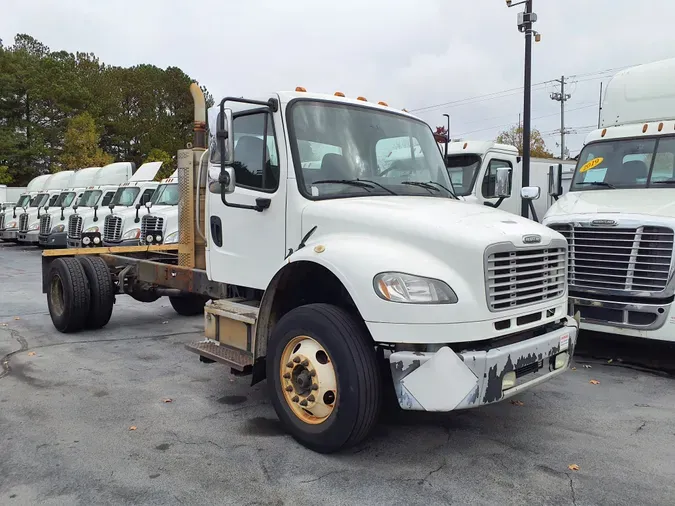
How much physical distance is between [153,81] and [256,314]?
168 ft

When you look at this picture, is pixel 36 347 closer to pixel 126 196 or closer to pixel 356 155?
pixel 356 155

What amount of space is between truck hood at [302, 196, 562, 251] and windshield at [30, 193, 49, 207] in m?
21.1

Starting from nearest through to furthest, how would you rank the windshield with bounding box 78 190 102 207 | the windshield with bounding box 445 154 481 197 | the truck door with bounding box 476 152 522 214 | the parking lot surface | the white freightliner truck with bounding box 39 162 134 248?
the parking lot surface
the truck door with bounding box 476 152 522 214
the windshield with bounding box 445 154 481 197
the white freightliner truck with bounding box 39 162 134 248
the windshield with bounding box 78 190 102 207

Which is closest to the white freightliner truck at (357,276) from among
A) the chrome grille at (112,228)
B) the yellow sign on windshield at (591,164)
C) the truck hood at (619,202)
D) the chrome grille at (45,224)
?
the truck hood at (619,202)

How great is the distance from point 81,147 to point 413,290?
133ft

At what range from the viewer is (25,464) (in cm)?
383

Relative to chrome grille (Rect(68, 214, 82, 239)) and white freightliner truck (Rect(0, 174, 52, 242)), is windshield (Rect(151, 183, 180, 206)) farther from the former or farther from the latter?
white freightliner truck (Rect(0, 174, 52, 242))

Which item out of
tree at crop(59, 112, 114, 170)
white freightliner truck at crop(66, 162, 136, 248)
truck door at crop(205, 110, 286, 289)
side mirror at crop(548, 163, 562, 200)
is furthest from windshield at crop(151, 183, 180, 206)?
tree at crop(59, 112, 114, 170)

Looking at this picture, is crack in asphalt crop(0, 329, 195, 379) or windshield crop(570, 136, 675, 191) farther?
windshield crop(570, 136, 675, 191)

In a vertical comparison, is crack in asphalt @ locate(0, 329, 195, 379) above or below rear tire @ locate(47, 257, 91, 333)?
below

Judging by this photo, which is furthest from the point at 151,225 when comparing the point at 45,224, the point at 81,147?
the point at 81,147

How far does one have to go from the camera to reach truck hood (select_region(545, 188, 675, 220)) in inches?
242

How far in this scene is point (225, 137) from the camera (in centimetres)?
426

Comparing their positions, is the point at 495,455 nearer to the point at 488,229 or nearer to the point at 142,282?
the point at 488,229
